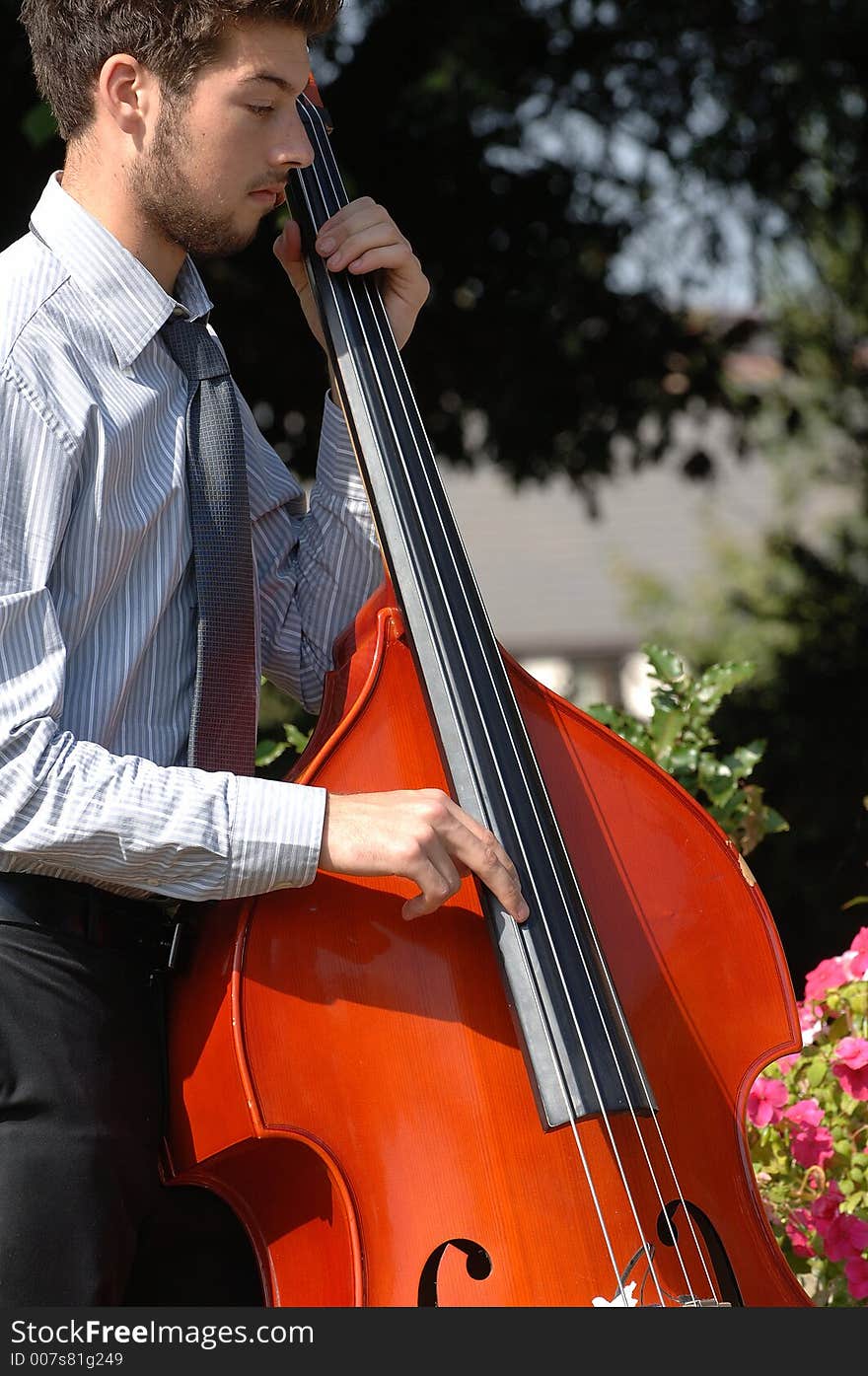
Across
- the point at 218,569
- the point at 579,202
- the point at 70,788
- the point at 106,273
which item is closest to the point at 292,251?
the point at 106,273

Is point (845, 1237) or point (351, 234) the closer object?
point (351, 234)

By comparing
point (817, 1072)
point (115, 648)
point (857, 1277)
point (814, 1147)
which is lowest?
point (857, 1277)

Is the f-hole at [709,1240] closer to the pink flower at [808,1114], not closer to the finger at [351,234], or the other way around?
the pink flower at [808,1114]

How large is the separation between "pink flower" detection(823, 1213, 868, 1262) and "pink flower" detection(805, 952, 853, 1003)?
384 millimetres

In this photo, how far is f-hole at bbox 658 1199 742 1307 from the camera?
1.45 metres

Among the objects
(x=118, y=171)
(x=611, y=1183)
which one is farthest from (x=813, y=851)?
(x=118, y=171)

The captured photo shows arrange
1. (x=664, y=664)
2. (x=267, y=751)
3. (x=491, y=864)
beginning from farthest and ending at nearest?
(x=664, y=664) → (x=267, y=751) → (x=491, y=864)

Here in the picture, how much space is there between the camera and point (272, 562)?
1929 millimetres

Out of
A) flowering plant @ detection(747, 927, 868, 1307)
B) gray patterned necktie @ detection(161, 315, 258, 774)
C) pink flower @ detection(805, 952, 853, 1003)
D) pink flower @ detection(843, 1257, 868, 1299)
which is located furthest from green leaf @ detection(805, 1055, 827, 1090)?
gray patterned necktie @ detection(161, 315, 258, 774)

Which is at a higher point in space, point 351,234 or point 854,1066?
point 351,234

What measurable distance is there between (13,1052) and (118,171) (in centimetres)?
90

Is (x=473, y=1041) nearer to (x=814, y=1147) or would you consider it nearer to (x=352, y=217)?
(x=814, y=1147)

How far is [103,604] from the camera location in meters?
1.48

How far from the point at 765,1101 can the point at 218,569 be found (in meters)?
1.22
